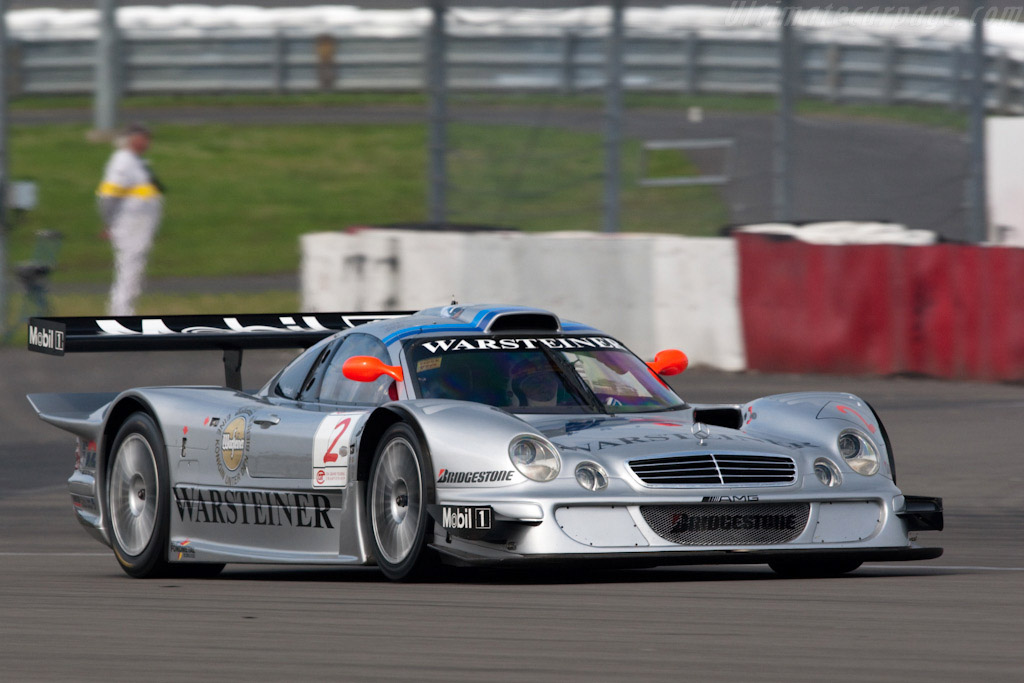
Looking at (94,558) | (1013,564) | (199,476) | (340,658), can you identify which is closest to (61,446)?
(94,558)

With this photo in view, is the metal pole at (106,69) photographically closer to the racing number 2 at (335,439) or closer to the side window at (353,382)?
the side window at (353,382)

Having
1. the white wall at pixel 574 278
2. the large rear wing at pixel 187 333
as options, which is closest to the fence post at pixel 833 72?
the white wall at pixel 574 278

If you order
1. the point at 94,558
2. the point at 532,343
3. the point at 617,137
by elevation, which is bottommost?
the point at 94,558

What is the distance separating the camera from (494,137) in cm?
1845

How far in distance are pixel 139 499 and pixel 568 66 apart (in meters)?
13.0

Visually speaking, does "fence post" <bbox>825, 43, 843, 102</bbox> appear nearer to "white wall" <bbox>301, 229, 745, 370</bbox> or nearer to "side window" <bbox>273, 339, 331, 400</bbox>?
"white wall" <bbox>301, 229, 745, 370</bbox>

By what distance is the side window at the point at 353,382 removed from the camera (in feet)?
25.6

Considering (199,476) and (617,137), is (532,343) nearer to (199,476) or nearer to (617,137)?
(199,476)

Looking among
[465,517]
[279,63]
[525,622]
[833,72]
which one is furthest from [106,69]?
[525,622]

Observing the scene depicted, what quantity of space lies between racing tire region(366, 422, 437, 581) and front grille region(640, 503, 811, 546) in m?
0.77

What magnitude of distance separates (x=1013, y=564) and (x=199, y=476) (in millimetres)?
3280

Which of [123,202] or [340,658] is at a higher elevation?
[123,202]

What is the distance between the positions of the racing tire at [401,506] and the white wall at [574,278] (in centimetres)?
962

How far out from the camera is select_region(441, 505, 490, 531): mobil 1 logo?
6.81 meters
